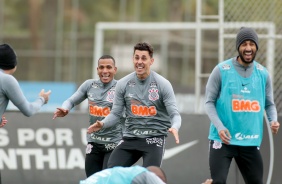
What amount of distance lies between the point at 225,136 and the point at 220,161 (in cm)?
35

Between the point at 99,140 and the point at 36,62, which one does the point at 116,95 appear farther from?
the point at 36,62

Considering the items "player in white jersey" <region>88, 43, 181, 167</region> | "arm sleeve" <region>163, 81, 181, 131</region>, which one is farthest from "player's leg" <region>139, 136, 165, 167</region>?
"arm sleeve" <region>163, 81, 181, 131</region>

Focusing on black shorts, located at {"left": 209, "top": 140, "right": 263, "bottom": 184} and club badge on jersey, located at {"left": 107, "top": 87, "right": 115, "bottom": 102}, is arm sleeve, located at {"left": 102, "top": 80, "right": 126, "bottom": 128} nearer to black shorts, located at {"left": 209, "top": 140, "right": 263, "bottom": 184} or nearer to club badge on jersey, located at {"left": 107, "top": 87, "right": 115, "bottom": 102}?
club badge on jersey, located at {"left": 107, "top": 87, "right": 115, "bottom": 102}

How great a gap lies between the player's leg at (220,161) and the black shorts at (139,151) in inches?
25.5

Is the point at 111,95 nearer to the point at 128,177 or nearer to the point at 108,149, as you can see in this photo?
the point at 108,149

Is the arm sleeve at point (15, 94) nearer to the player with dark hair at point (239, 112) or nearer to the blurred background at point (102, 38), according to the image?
the player with dark hair at point (239, 112)

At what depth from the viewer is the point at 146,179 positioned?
830 cm

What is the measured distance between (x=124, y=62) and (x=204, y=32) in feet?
9.36

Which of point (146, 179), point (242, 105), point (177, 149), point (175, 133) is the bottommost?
point (177, 149)

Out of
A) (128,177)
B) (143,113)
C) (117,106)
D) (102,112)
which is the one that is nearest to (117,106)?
(117,106)

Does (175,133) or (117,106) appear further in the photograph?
(117,106)

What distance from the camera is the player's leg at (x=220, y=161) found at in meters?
10.4

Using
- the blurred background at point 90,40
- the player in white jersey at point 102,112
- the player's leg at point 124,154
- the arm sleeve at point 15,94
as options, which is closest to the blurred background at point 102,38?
the blurred background at point 90,40

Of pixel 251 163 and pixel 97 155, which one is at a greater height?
pixel 251 163
